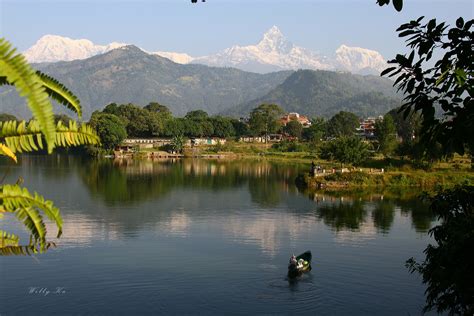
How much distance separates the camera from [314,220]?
35.6 meters

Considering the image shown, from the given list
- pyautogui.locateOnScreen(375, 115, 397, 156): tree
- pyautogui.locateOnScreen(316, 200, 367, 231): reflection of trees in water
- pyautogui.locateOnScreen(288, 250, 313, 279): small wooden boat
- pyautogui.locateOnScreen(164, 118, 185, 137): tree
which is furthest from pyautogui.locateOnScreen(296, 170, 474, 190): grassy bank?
pyautogui.locateOnScreen(164, 118, 185, 137): tree

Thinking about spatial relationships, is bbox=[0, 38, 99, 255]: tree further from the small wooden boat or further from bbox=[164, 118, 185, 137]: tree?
bbox=[164, 118, 185, 137]: tree

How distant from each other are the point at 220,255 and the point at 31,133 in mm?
22274

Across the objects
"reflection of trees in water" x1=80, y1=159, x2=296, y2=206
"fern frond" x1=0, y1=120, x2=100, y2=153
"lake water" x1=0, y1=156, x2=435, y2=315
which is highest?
"fern frond" x1=0, y1=120, x2=100, y2=153

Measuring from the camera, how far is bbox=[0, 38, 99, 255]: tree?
2797 mm

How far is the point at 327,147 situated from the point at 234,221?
32.0m

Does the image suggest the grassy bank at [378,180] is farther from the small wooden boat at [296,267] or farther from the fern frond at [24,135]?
the fern frond at [24,135]

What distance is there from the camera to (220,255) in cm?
2564

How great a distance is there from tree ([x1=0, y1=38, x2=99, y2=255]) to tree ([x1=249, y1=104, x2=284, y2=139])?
127 m

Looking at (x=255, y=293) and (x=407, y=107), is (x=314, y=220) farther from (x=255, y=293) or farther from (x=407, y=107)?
(x=407, y=107)

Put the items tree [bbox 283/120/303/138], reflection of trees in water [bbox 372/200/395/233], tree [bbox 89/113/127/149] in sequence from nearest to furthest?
1. reflection of trees in water [bbox 372/200/395/233]
2. tree [bbox 89/113/127/149]
3. tree [bbox 283/120/303/138]

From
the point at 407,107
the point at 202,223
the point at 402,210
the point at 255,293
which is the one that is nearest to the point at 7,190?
the point at 407,107

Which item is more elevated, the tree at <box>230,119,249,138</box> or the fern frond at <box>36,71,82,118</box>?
the tree at <box>230,119,249,138</box>

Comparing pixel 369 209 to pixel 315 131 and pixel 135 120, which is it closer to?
pixel 135 120
